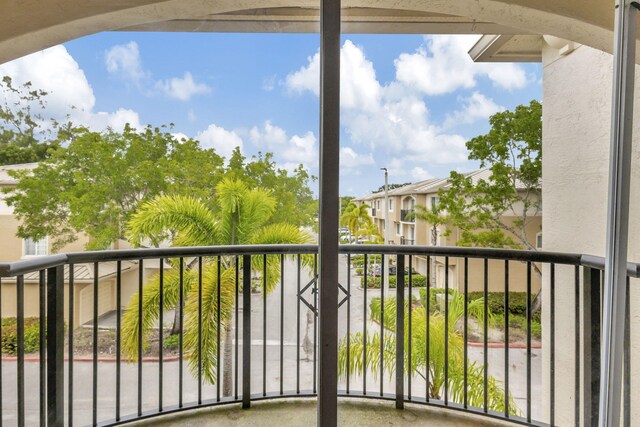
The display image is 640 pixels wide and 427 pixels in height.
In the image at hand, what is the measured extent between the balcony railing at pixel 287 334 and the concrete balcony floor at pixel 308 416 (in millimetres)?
46

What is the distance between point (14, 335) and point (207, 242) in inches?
35.0

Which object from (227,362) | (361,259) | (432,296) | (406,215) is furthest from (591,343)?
(227,362)

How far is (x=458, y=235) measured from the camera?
1.80 m

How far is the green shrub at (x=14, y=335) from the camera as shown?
1.47 m

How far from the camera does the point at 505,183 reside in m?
1.74

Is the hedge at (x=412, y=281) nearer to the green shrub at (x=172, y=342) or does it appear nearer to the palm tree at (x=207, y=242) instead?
the palm tree at (x=207, y=242)

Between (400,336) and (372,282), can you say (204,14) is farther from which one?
(400,336)

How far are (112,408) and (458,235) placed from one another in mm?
1960

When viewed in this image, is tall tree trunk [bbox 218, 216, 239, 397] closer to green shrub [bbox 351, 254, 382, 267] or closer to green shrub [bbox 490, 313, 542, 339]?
green shrub [bbox 351, 254, 382, 267]

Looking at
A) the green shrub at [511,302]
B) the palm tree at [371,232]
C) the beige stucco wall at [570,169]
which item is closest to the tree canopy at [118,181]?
the palm tree at [371,232]

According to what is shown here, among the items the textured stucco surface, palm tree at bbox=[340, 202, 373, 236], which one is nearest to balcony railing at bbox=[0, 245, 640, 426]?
palm tree at bbox=[340, 202, 373, 236]

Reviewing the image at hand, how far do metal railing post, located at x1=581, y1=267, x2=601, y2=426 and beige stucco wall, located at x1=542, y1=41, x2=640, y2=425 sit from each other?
5 cm

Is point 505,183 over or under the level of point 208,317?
over

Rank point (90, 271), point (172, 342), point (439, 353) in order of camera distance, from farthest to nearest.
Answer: point (439, 353)
point (172, 342)
point (90, 271)
